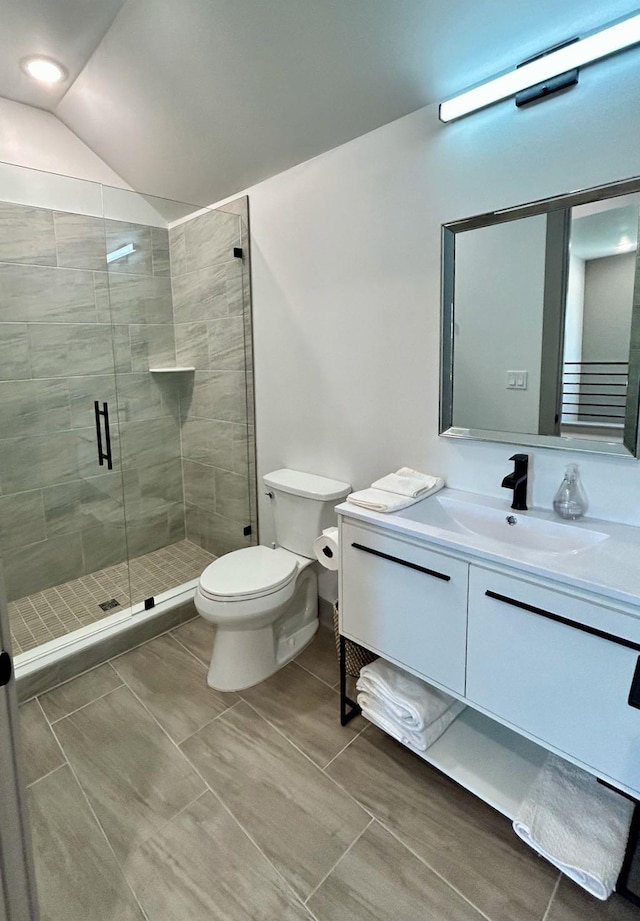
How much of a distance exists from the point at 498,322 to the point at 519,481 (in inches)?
22.5

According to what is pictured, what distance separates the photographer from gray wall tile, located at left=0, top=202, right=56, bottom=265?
2.38 meters

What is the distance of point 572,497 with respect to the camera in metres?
1.52

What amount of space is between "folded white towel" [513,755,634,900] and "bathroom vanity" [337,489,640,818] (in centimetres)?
7

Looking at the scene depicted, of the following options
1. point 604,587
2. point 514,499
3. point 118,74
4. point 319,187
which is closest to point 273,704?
point 514,499

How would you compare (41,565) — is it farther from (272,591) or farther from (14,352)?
(272,591)

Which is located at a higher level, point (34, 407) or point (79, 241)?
point (79, 241)

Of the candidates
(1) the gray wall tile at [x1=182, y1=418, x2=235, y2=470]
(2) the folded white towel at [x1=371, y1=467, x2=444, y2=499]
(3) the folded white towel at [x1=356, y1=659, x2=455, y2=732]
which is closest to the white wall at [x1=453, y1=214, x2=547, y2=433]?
(2) the folded white towel at [x1=371, y1=467, x2=444, y2=499]

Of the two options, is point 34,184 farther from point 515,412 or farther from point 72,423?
point 515,412

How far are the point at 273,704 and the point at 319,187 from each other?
2230 millimetres

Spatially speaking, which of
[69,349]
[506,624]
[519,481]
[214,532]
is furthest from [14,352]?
[506,624]

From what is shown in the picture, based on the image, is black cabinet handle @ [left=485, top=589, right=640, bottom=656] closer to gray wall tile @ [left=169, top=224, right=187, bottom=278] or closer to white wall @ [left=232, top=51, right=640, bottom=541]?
white wall @ [left=232, top=51, right=640, bottom=541]

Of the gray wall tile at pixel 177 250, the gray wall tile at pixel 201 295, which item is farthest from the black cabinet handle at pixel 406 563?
the gray wall tile at pixel 177 250

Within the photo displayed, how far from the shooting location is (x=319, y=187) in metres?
2.12

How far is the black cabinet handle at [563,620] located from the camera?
42.4 inches
